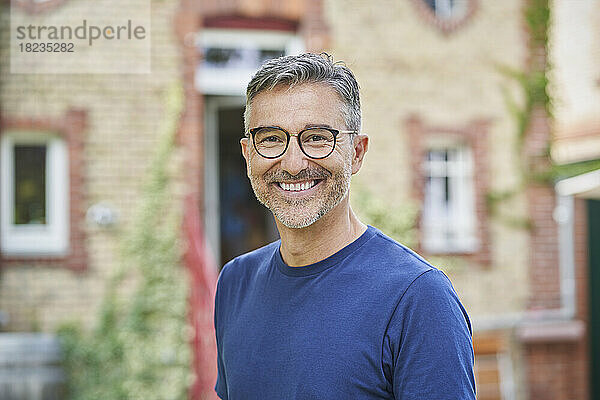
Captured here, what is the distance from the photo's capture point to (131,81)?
666 cm

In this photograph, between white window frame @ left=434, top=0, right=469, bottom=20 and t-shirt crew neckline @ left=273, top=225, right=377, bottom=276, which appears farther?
white window frame @ left=434, top=0, right=469, bottom=20

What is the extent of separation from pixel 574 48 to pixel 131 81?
6.61 m

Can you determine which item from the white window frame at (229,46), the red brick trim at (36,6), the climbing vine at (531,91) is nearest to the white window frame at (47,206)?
the red brick trim at (36,6)

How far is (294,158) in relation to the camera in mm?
1763

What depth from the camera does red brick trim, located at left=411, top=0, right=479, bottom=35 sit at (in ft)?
24.4

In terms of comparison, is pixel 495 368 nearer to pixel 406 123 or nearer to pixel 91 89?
pixel 406 123

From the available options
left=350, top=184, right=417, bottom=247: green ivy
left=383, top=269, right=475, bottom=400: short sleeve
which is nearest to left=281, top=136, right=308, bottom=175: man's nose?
left=383, top=269, right=475, bottom=400: short sleeve

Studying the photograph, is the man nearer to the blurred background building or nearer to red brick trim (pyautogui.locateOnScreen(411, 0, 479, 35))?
the blurred background building

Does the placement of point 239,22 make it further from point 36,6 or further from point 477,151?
point 477,151

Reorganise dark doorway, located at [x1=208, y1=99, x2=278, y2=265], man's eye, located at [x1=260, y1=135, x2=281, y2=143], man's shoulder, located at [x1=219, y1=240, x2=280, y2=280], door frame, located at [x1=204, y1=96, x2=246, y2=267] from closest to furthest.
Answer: man's eye, located at [x1=260, y1=135, x2=281, y2=143]
man's shoulder, located at [x1=219, y1=240, x2=280, y2=280]
door frame, located at [x1=204, y1=96, x2=246, y2=267]
dark doorway, located at [x1=208, y1=99, x2=278, y2=265]

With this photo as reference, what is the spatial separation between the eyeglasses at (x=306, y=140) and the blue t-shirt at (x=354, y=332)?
0.78ft

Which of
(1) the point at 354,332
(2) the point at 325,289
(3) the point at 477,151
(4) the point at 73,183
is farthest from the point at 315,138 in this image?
(3) the point at 477,151

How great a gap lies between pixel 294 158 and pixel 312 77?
193 mm

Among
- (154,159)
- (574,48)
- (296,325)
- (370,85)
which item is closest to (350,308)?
(296,325)
